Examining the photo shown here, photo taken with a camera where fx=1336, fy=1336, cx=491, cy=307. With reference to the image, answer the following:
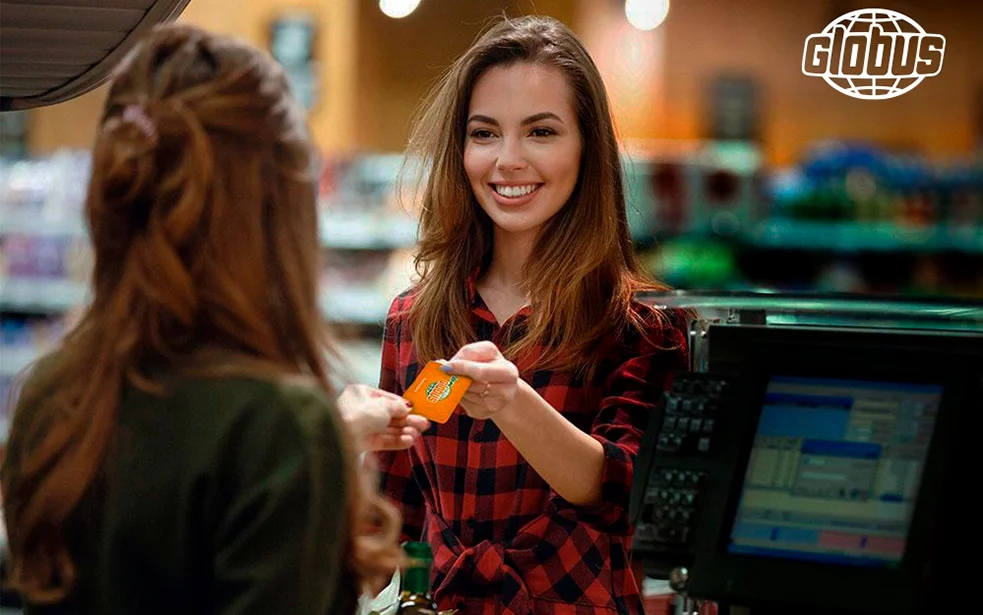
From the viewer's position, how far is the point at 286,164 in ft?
4.24

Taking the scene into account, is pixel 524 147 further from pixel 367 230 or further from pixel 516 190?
pixel 367 230

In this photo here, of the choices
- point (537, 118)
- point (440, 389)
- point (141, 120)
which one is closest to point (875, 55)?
point (537, 118)

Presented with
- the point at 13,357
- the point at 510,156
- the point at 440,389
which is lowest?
the point at 13,357

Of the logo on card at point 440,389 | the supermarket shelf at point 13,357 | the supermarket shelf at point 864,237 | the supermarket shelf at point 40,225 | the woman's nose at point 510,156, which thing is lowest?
the supermarket shelf at point 13,357

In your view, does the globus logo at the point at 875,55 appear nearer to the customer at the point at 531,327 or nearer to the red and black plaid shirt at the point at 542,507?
the customer at the point at 531,327

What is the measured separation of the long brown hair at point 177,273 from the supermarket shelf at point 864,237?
4.19m

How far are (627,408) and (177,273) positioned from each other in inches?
36.7

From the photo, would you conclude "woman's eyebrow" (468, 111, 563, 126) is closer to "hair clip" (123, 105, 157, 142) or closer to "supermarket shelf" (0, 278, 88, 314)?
"hair clip" (123, 105, 157, 142)

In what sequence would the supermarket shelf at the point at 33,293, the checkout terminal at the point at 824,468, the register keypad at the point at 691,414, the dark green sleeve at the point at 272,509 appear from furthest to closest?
the supermarket shelf at the point at 33,293 < the register keypad at the point at 691,414 < the checkout terminal at the point at 824,468 < the dark green sleeve at the point at 272,509

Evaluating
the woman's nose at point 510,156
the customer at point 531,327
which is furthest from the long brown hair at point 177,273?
the woman's nose at point 510,156

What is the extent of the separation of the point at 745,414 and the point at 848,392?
0.12 m

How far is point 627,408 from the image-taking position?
6.59ft

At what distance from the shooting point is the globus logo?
2236mm

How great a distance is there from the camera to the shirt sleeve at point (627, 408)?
1.93 metres
